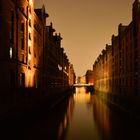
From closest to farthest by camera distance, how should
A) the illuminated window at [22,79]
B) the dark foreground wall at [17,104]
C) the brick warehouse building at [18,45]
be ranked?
1. the dark foreground wall at [17,104]
2. the brick warehouse building at [18,45]
3. the illuminated window at [22,79]

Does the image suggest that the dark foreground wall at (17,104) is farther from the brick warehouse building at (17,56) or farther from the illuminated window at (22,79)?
the illuminated window at (22,79)

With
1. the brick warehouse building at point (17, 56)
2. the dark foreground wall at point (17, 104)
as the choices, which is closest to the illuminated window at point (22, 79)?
the brick warehouse building at point (17, 56)

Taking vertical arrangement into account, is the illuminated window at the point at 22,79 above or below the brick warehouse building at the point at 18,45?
below

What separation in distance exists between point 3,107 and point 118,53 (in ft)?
136

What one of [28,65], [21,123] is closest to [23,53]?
[28,65]

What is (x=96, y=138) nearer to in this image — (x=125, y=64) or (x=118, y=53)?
(x=125, y=64)

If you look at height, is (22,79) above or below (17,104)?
above

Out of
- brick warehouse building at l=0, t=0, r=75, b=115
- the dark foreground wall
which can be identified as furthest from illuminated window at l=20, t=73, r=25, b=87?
the dark foreground wall

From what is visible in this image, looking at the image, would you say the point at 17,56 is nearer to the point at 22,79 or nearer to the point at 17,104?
the point at 22,79

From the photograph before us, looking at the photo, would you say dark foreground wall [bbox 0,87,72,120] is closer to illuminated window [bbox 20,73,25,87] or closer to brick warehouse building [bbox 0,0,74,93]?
brick warehouse building [bbox 0,0,74,93]

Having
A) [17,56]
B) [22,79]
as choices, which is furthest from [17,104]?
[22,79]

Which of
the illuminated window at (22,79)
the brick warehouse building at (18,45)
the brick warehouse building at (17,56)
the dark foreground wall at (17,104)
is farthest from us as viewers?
the illuminated window at (22,79)

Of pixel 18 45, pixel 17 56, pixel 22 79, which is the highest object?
pixel 18 45

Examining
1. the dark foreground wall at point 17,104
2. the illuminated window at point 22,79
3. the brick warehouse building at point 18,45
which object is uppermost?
the brick warehouse building at point 18,45
